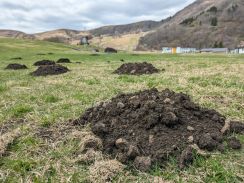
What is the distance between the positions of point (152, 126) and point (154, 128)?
0.46ft

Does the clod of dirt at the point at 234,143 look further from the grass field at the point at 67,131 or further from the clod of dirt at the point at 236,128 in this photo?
the clod of dirt at the point at 236,128

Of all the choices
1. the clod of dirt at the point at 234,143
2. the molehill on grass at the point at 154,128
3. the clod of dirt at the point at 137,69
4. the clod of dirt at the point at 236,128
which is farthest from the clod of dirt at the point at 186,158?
the clod of dirt at the point at 137,69

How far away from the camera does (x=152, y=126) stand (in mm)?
6645

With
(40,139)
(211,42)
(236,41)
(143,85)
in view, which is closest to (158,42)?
→ (211,42)

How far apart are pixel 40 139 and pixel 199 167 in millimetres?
3264

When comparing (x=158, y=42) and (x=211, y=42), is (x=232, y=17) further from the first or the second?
(x=158, y=42)

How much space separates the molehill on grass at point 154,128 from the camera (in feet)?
18.9

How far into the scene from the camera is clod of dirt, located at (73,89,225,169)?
593 centimetres

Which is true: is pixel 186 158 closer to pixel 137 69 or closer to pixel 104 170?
pixel 104 170

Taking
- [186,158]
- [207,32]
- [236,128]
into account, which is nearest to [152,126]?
[186,158]

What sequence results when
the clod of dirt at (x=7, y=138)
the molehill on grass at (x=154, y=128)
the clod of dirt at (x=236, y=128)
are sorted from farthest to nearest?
the clod of dirt at (x=236, y=128) → the clod of dirt at (x=7, y=138) → the molehill on grass at (x=154, y=128)

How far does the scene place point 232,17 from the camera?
4569 inches

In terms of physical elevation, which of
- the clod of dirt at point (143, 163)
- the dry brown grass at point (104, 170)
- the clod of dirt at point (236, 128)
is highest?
the clod of dirt at point (236, 128)

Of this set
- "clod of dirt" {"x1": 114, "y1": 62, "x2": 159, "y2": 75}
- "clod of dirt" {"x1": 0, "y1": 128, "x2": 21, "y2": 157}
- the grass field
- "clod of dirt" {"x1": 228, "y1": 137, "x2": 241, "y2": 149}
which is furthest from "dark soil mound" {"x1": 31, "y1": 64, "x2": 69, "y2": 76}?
"clod of dirt" {"x1": 228, "y1": 137, "x2": 241, "y2": 149}
